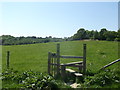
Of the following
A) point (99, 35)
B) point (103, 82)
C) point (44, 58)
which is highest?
point (99, 35)

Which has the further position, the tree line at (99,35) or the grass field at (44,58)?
the tree line at (99,35)

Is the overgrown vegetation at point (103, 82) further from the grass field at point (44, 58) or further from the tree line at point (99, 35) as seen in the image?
the tree line at point (99, 35)

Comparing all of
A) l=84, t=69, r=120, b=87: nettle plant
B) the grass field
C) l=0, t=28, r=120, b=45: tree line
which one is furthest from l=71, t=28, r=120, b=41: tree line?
l=84, t=69, r=120, b=87: nettle plant

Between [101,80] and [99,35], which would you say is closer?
[101,80]

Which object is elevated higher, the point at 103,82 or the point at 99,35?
the point at 99,35

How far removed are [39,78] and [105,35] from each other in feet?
212

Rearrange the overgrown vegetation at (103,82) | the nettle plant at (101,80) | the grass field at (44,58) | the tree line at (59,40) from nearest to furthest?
the overgrown vegetation at (103,82)
the nettle plant at (101,80)
the grass field at (44,58)
the tree line at (59,40)

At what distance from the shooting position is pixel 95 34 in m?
75.1

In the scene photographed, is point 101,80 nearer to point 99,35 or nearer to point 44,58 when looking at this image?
point 44,58

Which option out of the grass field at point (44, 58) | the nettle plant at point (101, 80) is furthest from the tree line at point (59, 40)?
the nettle plant at point (101, 80)

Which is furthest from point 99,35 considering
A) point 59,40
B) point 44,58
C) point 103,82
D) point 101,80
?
point 103,82

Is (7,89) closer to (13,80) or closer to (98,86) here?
(13,80)

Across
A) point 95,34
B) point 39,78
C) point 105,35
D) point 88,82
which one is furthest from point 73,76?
point 95,34

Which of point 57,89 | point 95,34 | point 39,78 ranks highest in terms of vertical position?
point 95,34
